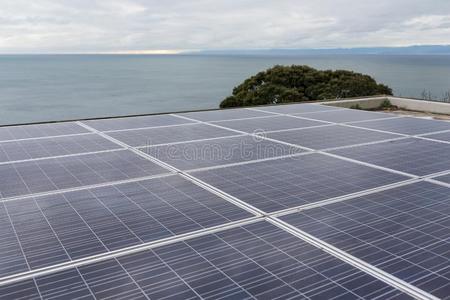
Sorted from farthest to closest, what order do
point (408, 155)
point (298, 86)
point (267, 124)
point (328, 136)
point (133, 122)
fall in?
point (298, 86) → point (133, 122) → point (267, 124) → point (328, 136) → point (408, 155)

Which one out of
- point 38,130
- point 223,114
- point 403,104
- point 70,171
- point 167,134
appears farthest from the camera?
point 403,104

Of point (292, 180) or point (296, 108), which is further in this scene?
point (296, 108)

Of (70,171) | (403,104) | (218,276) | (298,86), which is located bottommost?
(298,86)

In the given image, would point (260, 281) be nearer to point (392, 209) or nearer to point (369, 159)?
point (392, 209)

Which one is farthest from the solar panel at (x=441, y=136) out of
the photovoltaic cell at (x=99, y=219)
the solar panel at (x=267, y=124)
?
the photovoltaic cell at (x=99, y=219)

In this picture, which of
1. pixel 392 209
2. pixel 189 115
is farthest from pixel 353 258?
pixel 189 115

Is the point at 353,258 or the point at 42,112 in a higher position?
the point at 353,258

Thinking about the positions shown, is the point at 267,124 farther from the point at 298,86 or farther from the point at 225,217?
the point at 298,86

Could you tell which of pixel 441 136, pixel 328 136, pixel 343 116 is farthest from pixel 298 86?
pixel 328 136
